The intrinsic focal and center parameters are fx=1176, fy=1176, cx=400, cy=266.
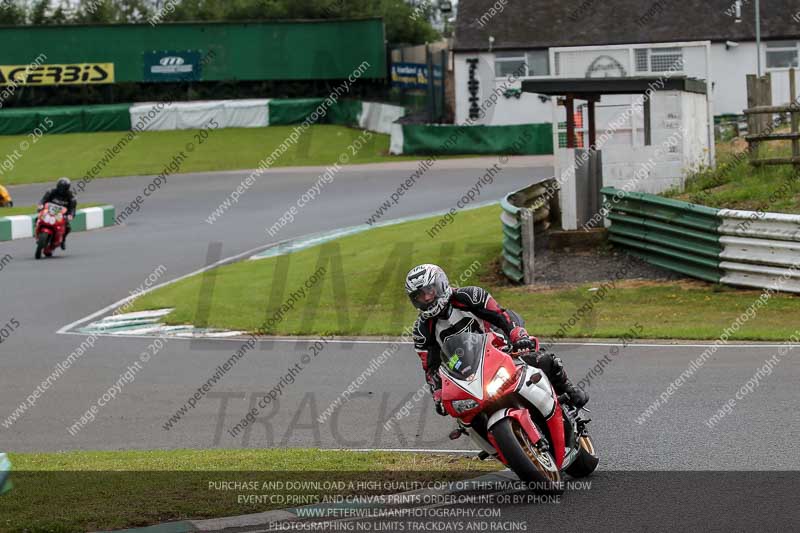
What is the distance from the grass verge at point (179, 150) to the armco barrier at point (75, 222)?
11.7 metres

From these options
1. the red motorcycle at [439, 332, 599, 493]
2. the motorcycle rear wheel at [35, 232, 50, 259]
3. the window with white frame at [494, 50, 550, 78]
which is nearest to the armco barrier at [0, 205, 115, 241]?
the motorcycle rear wheel at [35, 232, 50, 259]

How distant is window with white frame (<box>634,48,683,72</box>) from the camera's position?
101 feet

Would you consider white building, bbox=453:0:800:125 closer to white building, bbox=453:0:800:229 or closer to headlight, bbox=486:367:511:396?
white building, bbox=453:0:800:229

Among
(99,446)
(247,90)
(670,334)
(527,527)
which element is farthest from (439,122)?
(527,527)

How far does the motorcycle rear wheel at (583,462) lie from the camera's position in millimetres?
8094

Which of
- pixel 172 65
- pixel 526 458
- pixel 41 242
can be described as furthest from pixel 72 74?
pixel 526 458

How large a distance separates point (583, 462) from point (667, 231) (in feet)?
36.0

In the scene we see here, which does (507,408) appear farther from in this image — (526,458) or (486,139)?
(486,139)

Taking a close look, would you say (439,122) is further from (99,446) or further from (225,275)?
(99,446)

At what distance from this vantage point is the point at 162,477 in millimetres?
8453

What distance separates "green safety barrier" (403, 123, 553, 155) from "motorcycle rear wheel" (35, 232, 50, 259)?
2084 cm

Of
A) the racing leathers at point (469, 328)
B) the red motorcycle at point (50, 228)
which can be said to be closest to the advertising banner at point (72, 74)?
the red motorcycle at point (50, 228)

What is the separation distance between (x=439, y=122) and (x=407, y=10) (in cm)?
2627

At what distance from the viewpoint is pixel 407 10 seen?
74875 millimetres
